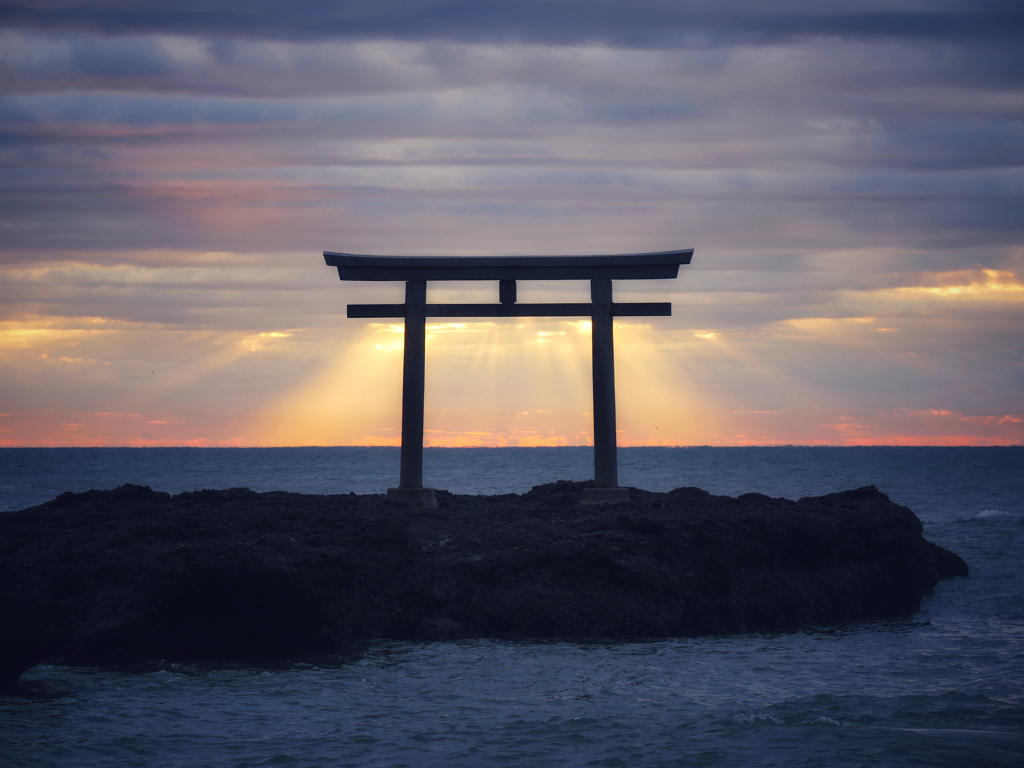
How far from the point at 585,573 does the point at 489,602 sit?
1149 mm

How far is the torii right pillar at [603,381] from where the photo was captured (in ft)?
41.9

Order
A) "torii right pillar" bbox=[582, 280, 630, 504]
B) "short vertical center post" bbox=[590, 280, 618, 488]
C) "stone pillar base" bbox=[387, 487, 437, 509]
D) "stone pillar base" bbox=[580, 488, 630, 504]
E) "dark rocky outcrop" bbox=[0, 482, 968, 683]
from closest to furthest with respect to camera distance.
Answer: "dark rocky outcrop" bbox=[0, 482, 968, 683] < "stone pillar base" bbox=[580, 488, 630, 504] < "torii right pillar" bbox=[582, 280, 630, 504] < "short vertical center post" bbox=[590, 280, 618, 488] < "stone pillar base" bbox=[387, 487, 437, 509]

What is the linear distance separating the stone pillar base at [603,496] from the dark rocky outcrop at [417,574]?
608 millimetres

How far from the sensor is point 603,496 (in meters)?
12.5

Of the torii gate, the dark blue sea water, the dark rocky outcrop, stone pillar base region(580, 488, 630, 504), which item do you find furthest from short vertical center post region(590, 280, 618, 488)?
the dark blue sea water

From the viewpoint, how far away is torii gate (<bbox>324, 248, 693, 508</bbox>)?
12.9 meters

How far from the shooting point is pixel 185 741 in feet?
21.7

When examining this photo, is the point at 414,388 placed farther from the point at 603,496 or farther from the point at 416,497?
the point at 603,496

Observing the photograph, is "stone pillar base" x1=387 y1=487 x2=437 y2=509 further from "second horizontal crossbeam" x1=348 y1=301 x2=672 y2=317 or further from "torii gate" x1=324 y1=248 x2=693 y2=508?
"second horizontal crossbeam" x1=348 y1=301 x2=672 y2=317

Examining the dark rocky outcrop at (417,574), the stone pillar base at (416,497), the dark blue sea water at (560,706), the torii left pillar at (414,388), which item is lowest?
the dark blue sea water at (560,706)

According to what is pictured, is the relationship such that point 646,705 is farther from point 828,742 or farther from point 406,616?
point 406,616

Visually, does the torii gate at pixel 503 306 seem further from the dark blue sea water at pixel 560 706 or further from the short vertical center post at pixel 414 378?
the dark blue sea water at pixel 560 706

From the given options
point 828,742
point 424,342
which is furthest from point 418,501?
point 828,742

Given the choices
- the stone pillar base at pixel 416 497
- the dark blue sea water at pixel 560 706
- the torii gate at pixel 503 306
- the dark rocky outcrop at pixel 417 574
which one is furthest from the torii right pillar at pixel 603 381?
the dark blue sea water at pixel 560 706
